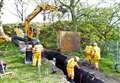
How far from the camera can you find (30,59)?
23.1m

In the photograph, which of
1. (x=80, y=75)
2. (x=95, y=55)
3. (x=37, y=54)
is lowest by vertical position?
(x=80, y=75)

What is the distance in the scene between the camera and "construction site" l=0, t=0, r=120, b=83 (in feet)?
60.1

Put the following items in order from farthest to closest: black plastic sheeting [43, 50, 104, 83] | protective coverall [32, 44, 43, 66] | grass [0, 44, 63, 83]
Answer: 1. protective coverall [32, 44, 43, 66]
2. black plastic sheeting [43, 50, 104, 83]
3. grass [0, 44, 63, 83]

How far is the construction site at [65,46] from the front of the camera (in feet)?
60.1

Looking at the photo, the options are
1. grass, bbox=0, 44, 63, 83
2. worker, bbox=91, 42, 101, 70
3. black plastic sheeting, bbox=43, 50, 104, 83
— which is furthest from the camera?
worker, bbox=91, 42, 101, 70

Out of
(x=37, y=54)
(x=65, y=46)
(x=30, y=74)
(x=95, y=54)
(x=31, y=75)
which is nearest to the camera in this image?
(x=31, y=75)

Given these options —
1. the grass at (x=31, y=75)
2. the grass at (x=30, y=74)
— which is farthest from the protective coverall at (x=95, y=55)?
the grass at (x=31, y=75)

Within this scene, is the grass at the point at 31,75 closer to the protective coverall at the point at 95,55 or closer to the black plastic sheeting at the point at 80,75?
the black plastic sheeting at the point at 80,75

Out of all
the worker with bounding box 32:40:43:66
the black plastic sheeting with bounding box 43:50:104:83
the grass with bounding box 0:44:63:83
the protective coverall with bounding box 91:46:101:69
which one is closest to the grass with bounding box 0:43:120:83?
the grass with bounding box 0:44:63:83

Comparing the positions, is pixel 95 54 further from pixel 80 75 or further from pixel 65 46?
pixel 65 46

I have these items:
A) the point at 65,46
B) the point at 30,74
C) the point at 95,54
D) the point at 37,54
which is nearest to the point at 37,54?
the point at 37,54

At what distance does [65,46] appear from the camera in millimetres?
31891

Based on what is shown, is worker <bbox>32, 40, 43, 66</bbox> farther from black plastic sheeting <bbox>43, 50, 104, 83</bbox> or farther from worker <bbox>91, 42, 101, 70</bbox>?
worker <bbox>91, 42, 101, 70</bbox>

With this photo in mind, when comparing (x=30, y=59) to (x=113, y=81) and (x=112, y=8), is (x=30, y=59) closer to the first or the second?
(x=113, y=81)
